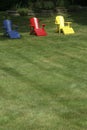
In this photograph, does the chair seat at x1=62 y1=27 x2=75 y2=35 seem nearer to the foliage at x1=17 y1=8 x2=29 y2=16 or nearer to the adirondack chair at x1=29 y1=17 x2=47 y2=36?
the adirondack chair at x1=29 y1=17 x2=47 y2=36

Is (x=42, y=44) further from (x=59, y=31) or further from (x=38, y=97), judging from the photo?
(x=38, y=97)

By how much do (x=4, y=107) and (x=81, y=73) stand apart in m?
3.63

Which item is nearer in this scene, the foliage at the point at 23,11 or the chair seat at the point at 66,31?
the chair seat at the point at 66,31

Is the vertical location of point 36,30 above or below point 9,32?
below

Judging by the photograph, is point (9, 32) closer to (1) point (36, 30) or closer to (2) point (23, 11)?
(1) point (36, 30)

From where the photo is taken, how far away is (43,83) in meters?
9.15

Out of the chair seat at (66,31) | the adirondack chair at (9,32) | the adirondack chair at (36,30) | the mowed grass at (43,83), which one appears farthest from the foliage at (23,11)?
the mowed grass at (43,83)

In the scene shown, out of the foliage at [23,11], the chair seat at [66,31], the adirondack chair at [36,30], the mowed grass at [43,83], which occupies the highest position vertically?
the mowed grass at [43,83]

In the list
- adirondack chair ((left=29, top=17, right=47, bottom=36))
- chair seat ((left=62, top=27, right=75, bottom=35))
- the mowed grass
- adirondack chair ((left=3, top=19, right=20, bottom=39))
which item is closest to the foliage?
adirondack chair ((left=29, top=17, right=47, bottom=36))

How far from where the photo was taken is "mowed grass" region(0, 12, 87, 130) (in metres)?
6.55

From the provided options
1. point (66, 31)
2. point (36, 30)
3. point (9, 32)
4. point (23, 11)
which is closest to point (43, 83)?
point (9, 32)

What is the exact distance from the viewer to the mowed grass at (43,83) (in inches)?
258

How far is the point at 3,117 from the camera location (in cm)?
666

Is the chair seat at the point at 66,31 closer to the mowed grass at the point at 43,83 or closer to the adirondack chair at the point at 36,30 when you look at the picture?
the adirondack chair at the point at 36,30
